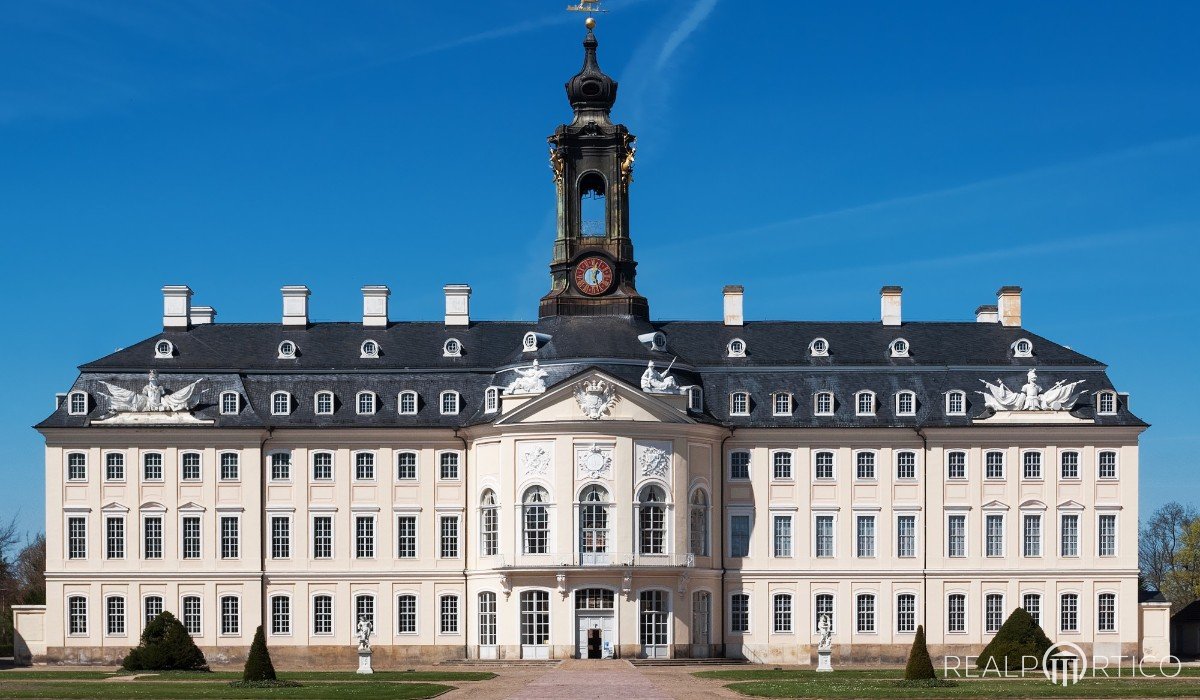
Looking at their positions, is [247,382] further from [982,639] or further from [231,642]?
[982,639]

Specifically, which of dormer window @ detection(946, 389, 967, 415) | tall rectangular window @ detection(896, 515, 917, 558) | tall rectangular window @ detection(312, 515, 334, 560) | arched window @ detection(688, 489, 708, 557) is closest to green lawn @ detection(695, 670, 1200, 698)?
arched window @ detection(688, 489, 708, 557)

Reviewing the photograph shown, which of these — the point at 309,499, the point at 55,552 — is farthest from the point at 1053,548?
the point at 55,552

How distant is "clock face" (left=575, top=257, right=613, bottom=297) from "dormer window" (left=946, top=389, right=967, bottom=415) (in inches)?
634

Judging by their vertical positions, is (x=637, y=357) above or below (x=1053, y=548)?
above

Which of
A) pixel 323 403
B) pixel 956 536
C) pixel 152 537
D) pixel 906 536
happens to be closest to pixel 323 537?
pixel 323 403

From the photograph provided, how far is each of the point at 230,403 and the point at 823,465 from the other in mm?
26381

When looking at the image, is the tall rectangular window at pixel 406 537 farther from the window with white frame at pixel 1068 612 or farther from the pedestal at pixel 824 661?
the window with white frame at pixel 1068 612

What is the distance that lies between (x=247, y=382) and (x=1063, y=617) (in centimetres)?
3754

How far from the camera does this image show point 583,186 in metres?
92.1

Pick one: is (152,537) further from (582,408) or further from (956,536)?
(956,536)

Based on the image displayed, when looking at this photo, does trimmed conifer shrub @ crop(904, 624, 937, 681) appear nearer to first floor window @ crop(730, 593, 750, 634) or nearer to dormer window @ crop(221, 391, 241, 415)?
first floor window @ crop(730, 593, 750, 634)

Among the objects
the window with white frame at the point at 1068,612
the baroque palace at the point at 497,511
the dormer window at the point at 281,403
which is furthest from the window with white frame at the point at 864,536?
the dormer window at the point at 281,403

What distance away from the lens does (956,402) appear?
87625 millimetres

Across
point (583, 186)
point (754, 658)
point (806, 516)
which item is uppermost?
point (583, 186)
